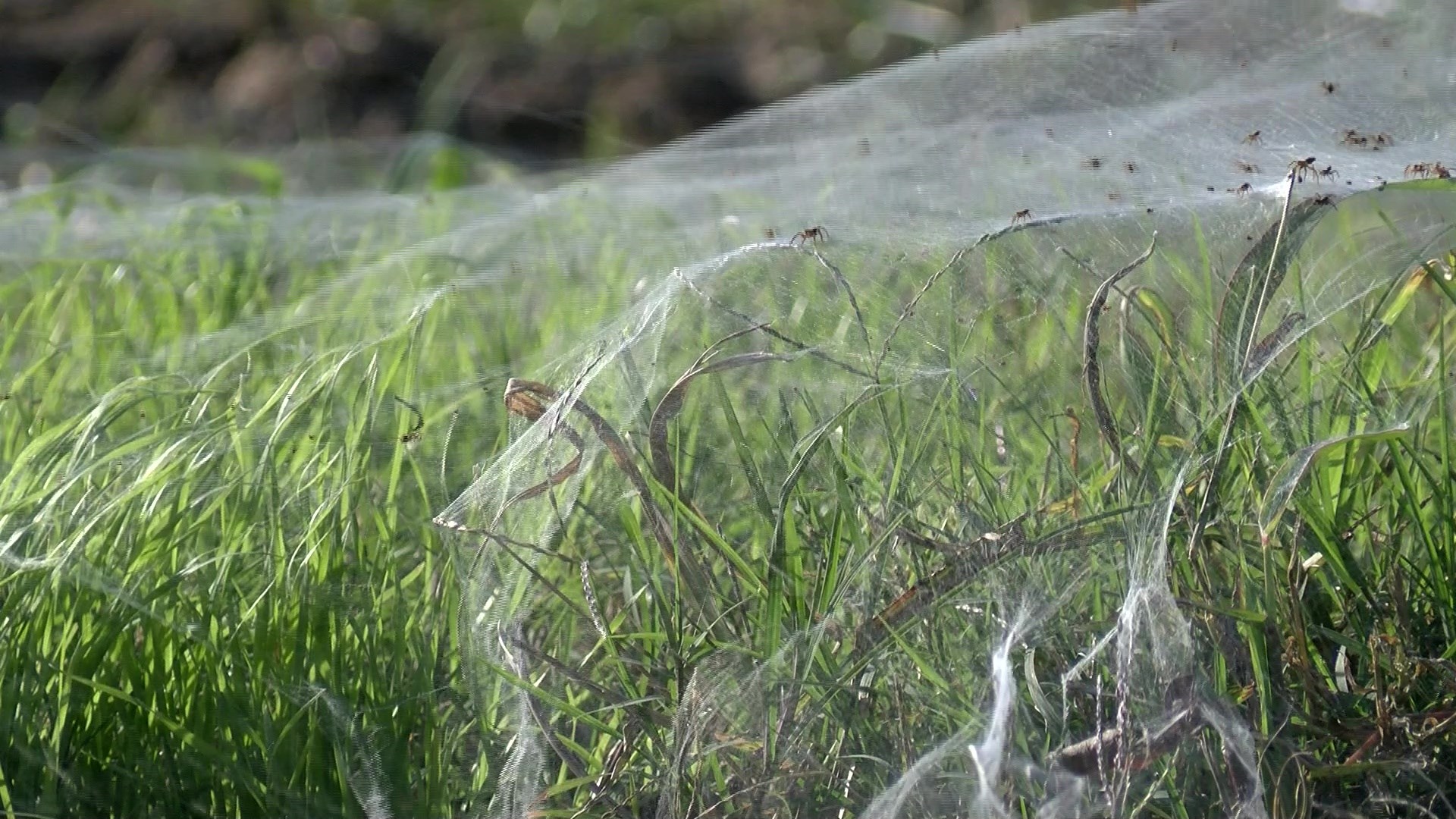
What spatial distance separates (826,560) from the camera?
153 cm

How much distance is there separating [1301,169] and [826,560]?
0.73m

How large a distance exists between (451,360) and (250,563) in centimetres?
65

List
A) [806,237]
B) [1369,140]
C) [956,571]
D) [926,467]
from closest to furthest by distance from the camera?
[956,571], [926,467], [806,237], [1369,140]

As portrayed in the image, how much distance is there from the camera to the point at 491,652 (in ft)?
5.05

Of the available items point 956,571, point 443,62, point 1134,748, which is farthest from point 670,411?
point 443,62

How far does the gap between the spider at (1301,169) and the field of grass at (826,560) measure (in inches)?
2.1

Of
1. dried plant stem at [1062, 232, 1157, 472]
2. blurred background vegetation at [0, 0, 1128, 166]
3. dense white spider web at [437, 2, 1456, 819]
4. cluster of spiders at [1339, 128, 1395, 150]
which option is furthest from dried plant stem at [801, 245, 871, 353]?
blurred background vegetation at [0, 0, 1128, 166]

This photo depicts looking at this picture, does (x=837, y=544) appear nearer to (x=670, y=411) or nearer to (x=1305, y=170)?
(x=670, y=411)

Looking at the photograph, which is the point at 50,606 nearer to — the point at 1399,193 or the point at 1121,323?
the point at 1121,323

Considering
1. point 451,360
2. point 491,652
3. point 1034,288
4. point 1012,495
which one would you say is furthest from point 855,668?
point 451,360

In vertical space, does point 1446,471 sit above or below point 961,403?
below

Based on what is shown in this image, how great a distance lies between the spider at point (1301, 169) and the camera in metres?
1.64

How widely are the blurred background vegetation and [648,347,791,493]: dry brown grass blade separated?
3898mm

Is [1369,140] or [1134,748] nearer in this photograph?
[1134,748]
